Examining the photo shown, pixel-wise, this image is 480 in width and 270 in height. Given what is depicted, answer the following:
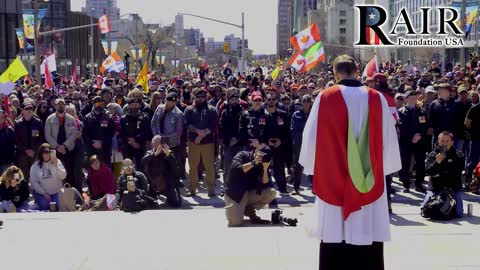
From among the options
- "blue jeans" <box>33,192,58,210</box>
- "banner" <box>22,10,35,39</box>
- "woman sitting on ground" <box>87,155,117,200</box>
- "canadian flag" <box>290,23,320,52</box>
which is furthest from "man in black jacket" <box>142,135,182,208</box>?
"banner" <box>22,10,35,39</box>

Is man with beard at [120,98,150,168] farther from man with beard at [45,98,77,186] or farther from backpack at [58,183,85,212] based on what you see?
backpack at [58,183,85,212]

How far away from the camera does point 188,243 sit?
364 inches

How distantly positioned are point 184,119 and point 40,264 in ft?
18.8

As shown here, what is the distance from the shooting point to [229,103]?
13508mm

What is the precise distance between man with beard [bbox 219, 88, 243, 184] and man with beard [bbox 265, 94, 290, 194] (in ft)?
1.67

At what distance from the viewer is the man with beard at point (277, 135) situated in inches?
513

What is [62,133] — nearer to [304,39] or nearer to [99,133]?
[99,133]

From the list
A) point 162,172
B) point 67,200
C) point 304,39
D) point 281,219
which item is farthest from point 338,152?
point 304,39

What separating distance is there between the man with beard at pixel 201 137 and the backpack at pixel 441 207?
166 inches

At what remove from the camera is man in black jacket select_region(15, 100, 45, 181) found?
13.7 m

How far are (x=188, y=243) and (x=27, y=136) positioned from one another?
18.4ft

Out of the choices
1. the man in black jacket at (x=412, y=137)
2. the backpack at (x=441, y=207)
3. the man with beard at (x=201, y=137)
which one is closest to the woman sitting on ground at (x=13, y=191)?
the man with beard at (x=201, y=137)

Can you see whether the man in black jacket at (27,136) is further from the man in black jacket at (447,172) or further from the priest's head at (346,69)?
the priest's head at (346,69)

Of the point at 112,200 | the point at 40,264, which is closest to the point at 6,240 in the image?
the point at 40,264
